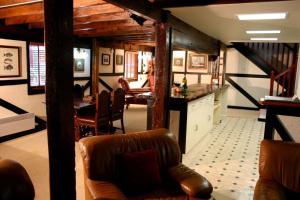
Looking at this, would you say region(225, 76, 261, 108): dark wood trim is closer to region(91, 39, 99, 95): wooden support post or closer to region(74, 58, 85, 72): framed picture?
region(91, 39, 99, 95): wooden support post

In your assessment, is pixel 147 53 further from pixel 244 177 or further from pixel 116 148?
pixel 116 148

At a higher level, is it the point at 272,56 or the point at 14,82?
the point at 272,56

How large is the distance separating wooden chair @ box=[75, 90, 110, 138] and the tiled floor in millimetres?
1689

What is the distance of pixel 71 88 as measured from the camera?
1873 millimetres

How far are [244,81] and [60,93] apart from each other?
8.47 meters

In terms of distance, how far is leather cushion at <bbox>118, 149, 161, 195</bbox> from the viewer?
2105 mm

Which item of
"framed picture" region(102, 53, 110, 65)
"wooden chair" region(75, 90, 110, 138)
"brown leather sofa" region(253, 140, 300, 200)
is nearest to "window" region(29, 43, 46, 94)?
"wooden chair" region(75, 90, 110, 138)

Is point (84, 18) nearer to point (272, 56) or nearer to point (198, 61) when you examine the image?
point (198, 61)

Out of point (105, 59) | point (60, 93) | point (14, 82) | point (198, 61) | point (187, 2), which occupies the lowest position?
point (14, 82)

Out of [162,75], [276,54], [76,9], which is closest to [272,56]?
[276,54]

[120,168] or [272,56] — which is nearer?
[120,168]

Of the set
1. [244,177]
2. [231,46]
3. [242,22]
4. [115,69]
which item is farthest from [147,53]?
[244,177]

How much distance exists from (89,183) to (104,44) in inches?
237

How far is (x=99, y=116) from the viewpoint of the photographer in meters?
4.70
